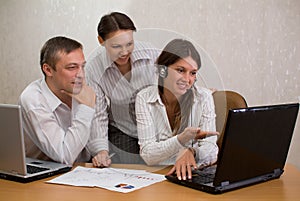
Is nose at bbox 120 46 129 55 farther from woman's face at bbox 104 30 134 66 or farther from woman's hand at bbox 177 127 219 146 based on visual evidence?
woman's hand at bbox 177 127 219 146

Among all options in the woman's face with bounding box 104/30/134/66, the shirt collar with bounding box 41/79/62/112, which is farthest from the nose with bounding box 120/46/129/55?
the shirt collar with bounding box 41/79/62/112

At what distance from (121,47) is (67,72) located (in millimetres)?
432

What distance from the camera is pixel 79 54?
6.30 ft

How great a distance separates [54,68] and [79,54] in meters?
0.12

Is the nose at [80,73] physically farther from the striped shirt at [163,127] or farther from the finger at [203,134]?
the finger at [203,134]

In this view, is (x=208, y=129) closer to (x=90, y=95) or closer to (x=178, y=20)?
(x=90, y=95)

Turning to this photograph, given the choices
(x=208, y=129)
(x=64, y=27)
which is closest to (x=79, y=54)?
(x=208, y=129)

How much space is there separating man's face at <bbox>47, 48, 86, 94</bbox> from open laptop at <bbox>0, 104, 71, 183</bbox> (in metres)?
0.39

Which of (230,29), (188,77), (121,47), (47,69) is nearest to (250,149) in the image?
(188,77)

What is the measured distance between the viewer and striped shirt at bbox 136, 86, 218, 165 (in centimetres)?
158

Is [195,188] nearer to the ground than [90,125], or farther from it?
nearer to the ground

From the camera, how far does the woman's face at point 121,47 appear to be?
1.56 m

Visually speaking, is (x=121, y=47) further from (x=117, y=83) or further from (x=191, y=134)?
(x=191, y=134)

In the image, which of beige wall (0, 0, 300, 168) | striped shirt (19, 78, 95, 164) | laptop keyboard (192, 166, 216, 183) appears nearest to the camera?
laptop keyboard (192, 166, 216, 183)
